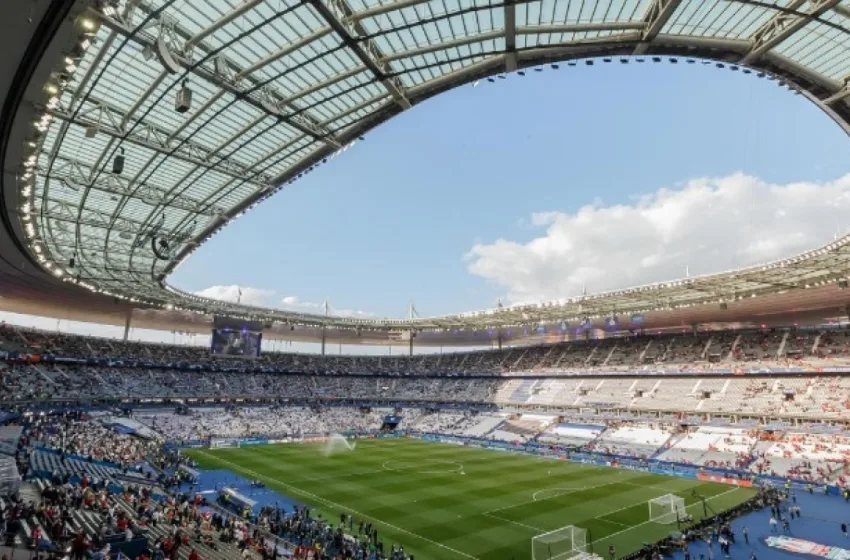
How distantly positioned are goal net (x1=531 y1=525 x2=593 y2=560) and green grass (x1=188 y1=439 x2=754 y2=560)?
754mm

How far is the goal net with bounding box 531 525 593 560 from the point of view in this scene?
22016 millimetres

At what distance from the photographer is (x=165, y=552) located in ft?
56.7

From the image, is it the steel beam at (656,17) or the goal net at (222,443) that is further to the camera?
the goal net at (222,443)

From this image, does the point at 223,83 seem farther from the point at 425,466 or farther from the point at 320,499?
the point at 425,466

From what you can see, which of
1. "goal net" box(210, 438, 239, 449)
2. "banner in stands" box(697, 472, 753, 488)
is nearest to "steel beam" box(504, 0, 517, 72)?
"banner in stands" box(697, 472, 753, 488)

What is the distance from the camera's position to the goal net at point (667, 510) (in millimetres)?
28047

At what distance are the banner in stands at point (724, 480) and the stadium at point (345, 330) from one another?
0.99 meters

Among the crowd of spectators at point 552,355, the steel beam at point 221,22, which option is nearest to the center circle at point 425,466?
the crowd of spectators at point 552,355

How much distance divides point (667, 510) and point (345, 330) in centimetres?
5744

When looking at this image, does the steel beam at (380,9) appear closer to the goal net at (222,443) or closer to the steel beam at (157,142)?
the steel beam at (157,142)

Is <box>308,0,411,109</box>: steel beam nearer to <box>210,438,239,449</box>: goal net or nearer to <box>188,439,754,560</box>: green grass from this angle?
<box>188,439,754,560</box>: green grass

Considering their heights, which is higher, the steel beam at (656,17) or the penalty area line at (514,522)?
the steel beam at (656,17)

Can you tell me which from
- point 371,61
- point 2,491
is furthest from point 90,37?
point 2,491

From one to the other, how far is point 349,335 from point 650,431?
1893 inches
